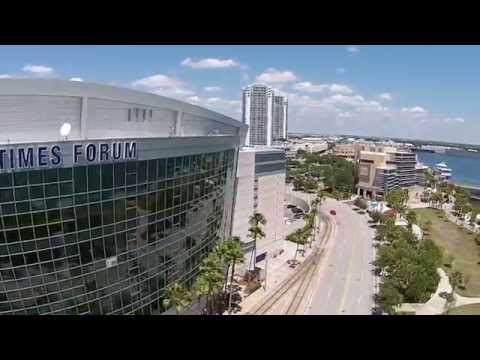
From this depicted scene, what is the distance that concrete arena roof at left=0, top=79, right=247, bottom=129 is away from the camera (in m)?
16.2

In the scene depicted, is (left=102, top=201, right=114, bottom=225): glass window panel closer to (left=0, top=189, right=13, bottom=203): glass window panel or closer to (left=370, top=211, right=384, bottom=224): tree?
(left=0, top=189, right=13, bottom=203): glass window panel

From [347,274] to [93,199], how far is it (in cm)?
2290

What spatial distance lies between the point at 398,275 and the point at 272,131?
10098 cm

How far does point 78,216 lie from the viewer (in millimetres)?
16031

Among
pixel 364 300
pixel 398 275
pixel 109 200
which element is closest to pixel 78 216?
pixel 109 200

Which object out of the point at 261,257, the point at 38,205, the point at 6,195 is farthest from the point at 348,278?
the point at 6,195

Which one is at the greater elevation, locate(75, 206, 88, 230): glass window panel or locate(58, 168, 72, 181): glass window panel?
locate(58, 168, 72, 181): glass window panel

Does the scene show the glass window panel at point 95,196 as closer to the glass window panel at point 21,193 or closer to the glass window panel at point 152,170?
the glass window panel at point 21,193

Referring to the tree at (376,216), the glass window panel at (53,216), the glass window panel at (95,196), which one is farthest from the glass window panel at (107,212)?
the tree at (376,216)

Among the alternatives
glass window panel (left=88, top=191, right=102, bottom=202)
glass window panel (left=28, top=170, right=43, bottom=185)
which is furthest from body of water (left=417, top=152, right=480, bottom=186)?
glass window panel (left=28, top=170, right=43, bottom=185)

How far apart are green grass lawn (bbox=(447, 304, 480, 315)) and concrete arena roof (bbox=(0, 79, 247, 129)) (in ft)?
65.5

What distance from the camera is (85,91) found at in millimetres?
18078

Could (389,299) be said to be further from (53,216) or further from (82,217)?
(53,216)
